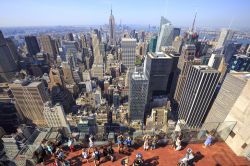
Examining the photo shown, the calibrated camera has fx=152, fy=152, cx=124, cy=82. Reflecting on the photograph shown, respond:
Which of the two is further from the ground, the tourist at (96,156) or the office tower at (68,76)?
the tourist at (96,156)

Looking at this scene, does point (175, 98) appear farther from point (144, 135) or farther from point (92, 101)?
point (144, 135)

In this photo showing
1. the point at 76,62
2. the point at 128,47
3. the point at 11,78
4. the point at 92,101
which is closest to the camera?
the point at 92,101

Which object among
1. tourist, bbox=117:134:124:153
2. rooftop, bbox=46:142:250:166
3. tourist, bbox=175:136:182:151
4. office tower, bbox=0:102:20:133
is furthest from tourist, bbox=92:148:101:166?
office tower, bbox=0:102:20:133

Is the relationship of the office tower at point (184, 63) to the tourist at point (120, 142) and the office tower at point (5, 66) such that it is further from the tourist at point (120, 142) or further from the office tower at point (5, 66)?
the office tower at point (5, 66)

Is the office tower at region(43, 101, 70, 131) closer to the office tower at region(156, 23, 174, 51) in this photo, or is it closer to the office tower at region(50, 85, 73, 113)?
the office tower at region(50, 85, 73, 113)

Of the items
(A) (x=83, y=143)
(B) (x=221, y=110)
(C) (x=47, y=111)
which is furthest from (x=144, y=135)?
(C) (x=47, y=111)

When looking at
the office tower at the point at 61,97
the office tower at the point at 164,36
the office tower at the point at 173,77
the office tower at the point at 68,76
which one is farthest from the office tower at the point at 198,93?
the office tower at the point at 164,36
